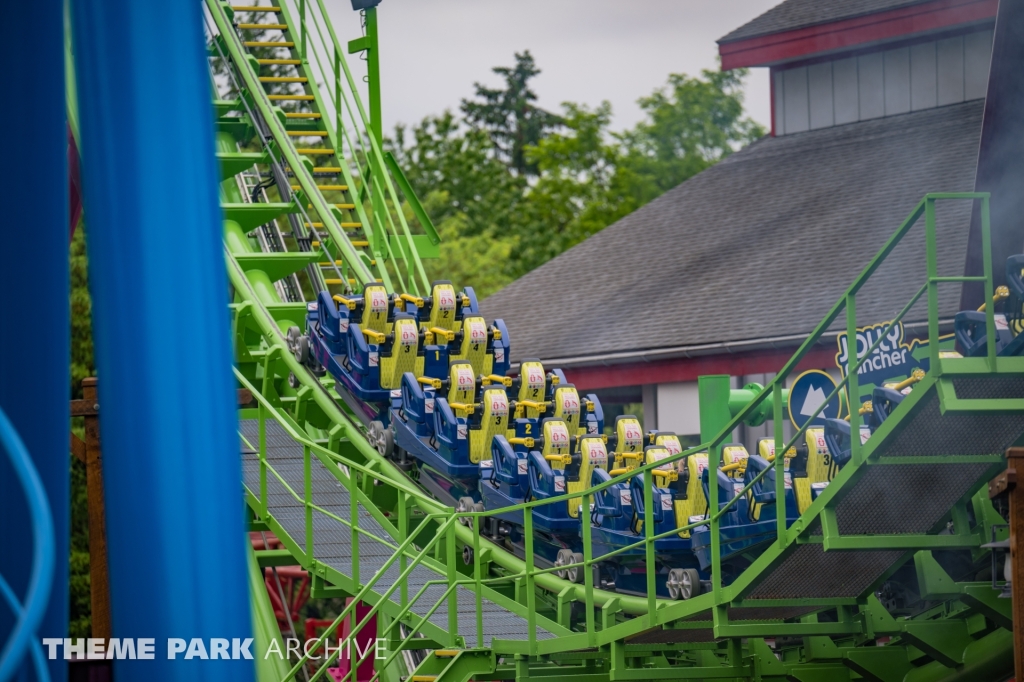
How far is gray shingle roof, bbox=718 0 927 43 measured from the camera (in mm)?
17953

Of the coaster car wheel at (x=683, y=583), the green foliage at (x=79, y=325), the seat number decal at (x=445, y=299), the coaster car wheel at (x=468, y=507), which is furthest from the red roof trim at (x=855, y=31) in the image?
the coaster car wheel at (x=683, y=583)

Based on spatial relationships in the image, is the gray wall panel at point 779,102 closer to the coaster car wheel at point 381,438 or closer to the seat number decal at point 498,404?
the coaster car wheel at point 381,438

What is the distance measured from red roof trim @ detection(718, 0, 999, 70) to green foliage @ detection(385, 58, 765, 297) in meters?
16.5

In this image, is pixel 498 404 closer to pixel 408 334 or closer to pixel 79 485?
pixel 408 334

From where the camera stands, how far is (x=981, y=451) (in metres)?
6.75

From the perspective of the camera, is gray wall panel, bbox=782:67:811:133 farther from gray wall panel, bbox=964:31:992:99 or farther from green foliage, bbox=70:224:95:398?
green foliage, bbox=70:224:95:398

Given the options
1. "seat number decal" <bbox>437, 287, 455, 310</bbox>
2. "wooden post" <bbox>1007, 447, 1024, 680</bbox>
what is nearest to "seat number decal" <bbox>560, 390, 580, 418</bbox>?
"seat number decal" <bbox>437, 287, 455, 310</bbox>

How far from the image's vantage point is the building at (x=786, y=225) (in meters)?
14.9

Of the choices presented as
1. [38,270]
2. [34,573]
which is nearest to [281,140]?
[38,270]

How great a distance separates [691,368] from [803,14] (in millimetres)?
6156

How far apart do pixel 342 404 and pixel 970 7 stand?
342 inches

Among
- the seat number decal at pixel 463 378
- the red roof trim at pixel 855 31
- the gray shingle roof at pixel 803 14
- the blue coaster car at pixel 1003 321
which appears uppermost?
the gray shingle roof at pixel 803 14

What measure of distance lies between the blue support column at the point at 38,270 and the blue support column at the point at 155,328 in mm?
305

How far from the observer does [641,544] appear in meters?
8.59
